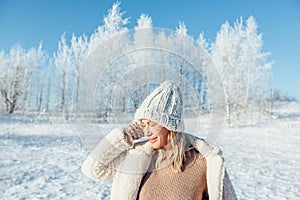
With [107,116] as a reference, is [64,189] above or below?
below

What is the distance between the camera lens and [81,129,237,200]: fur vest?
108 centimetres

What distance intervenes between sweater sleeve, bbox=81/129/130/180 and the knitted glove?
17 mm

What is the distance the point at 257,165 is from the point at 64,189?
5.55 metres

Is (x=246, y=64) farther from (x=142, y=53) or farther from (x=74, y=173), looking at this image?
(x=142, y=53)

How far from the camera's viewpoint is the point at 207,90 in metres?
0.89

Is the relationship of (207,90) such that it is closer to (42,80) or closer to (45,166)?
(45,166)

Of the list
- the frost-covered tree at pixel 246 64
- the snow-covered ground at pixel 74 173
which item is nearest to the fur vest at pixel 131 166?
the snow-covered ground at pixel 74 173

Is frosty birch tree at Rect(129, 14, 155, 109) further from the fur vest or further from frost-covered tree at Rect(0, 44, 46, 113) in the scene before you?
frost-covered tree at Rect(0, 44, 46, 113)

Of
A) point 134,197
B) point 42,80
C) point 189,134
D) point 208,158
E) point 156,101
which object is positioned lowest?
point 134,197

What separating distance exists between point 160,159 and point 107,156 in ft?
0.85

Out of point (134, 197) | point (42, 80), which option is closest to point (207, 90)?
point (134, 197)

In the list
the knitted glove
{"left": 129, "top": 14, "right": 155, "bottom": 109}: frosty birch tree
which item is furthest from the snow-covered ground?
{"left": 129, "top": 14, "right": 155, "bottom": 109}: frosty birch tree

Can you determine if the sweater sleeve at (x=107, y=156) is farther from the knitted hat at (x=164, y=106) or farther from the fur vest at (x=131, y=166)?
the knitted hat at (x=164, y=106)

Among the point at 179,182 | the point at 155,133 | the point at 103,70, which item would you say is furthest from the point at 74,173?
the point at 103,70
